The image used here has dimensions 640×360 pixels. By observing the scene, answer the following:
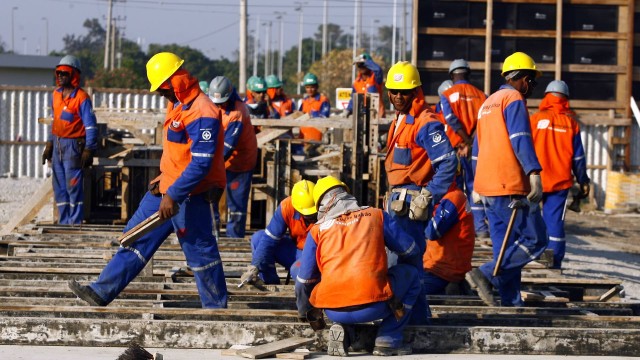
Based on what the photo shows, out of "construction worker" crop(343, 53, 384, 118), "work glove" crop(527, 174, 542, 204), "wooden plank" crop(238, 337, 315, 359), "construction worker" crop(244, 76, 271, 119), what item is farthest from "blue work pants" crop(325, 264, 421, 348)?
"construction worker" crop(343, 53, 384, 118)

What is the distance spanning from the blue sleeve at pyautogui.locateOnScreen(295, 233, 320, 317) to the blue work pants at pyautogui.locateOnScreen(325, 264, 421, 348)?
16 cm

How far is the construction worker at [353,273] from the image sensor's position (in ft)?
24.8

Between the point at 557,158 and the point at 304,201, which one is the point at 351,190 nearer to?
the point at 557,158

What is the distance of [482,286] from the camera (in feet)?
31.3

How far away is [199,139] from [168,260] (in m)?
3.39

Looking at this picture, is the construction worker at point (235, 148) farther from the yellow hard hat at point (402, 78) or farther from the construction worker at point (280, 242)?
the yellow hard hat at point (402, 78)

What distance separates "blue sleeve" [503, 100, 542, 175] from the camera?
921 centimetres

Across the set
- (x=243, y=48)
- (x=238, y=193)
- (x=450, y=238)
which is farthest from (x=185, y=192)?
(x=243, y=48)

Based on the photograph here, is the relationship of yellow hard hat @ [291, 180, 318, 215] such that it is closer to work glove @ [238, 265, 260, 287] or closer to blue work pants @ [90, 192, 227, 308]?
blue work pants @ [90, 192, 227, 308]

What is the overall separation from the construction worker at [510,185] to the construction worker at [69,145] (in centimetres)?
643

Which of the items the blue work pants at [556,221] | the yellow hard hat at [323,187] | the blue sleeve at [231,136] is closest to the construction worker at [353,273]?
the yellow hard hat at [323,187]

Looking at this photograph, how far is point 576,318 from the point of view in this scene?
887 centimetres

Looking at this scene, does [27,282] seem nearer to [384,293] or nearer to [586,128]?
[384,293]

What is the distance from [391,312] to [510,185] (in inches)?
81.2
